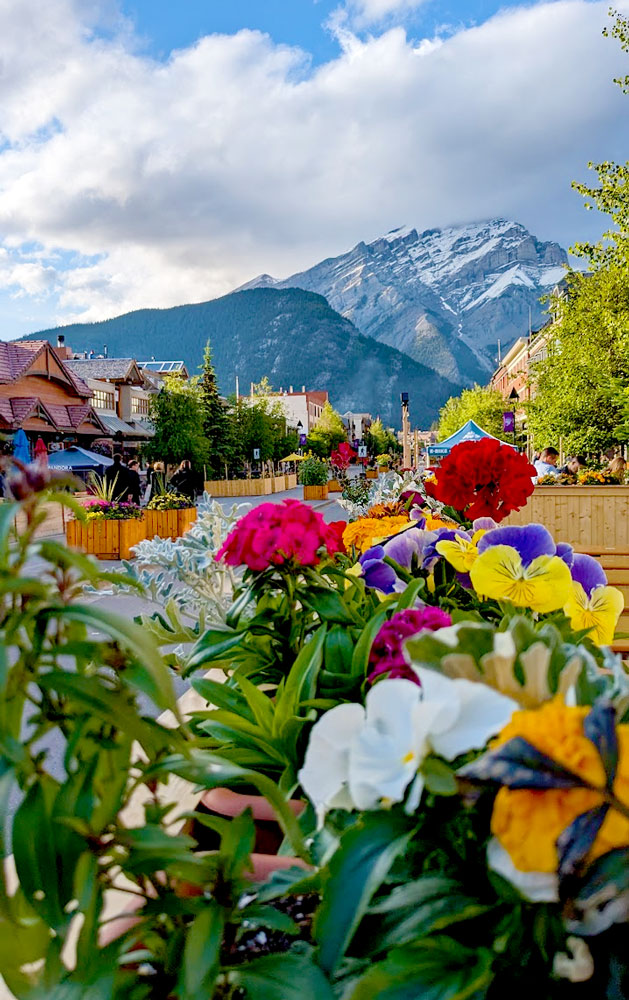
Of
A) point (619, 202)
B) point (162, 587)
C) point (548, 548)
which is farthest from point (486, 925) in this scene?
point (619, 202)

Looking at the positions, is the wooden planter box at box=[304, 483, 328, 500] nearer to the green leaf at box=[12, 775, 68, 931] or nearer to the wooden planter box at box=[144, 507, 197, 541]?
the wooden planter box at box=[144, 507, 197, 541]

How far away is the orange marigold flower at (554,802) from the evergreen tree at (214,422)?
39.5 metres

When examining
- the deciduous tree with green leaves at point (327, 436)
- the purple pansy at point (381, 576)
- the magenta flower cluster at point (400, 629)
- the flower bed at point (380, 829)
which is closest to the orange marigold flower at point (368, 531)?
the purple pansy at point (381, 576)

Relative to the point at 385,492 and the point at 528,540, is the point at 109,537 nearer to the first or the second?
the point at 385,492

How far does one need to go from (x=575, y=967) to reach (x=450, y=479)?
205 centimetres

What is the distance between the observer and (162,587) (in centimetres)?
230

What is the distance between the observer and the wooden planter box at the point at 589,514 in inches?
398

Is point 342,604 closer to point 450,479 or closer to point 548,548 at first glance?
point 548,548

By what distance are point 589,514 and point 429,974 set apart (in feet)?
33.6

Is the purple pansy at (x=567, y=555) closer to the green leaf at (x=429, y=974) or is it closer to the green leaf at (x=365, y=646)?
the green leaf at (x=365, y=646)

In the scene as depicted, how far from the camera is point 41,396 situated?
3222cm

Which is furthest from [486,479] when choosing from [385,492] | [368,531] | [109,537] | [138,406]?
[138,406]

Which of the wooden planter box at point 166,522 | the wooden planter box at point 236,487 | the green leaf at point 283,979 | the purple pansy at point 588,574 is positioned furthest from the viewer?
the wooden planter box at point 236,487

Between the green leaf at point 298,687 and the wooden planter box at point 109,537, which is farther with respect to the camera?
the wooden planter box at point 109,537
